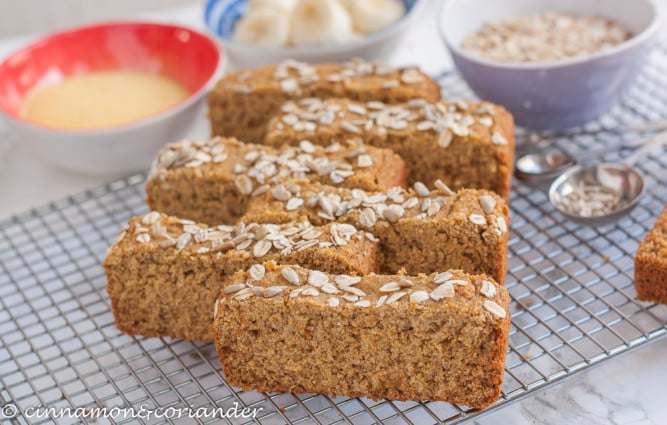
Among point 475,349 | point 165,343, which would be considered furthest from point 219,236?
point 475,349

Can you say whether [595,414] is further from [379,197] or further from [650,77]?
[650,77]

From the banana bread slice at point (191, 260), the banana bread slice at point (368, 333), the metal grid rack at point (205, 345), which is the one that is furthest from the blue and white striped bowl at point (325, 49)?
the banana bread slice at point (368, 333)

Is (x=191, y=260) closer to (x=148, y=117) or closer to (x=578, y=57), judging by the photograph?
(x=148, y=117)

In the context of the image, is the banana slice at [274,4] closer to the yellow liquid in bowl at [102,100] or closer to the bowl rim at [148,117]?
the bowl rim at [148,117]

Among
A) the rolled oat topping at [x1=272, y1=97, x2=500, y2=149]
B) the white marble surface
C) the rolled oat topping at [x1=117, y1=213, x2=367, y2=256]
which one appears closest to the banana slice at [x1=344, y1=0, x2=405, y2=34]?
the rolled oat topping at [x1=272, y1=97, x2=500, y2=149]

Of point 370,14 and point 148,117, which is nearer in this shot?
point 148,117

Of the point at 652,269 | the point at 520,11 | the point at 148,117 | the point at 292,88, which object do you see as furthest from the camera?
the point at 520,11

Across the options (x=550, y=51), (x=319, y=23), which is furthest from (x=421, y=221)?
(x=319, y=23)
